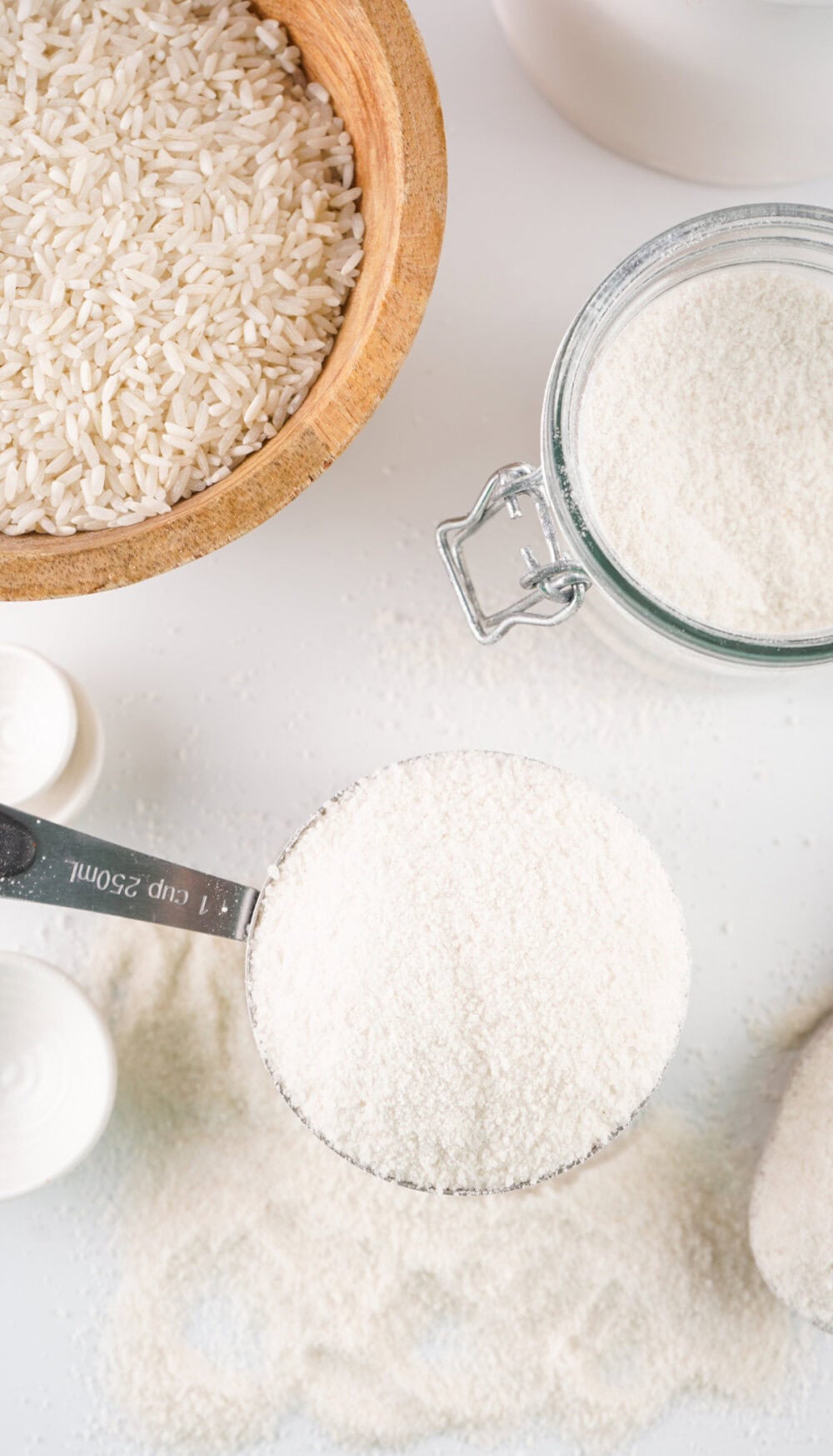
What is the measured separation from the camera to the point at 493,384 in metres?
0.95

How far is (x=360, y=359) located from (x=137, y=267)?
0.17 metres

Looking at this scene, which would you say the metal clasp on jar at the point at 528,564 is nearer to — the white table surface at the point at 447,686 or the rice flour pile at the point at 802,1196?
the white table surface at the point at 447,686

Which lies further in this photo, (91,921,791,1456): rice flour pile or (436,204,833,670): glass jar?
(91,921,791,1456): rice flour pile

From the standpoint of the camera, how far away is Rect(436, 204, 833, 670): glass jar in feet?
2.35

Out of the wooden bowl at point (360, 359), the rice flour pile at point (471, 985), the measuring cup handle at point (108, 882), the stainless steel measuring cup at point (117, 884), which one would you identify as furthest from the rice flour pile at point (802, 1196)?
the wooden bowl at point (360, 359)

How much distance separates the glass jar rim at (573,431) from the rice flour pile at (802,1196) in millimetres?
353

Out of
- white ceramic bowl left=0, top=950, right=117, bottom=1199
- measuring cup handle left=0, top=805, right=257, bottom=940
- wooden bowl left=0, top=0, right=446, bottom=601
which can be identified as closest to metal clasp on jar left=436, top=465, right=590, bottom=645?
wooden bowl left=0, top=0, right=446, bottom=601

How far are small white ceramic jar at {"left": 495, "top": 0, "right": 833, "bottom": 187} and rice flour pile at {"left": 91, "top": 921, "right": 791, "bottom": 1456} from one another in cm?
67

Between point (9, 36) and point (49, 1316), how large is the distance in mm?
909

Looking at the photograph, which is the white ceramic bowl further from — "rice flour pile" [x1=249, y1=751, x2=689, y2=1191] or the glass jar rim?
the glass jar rim

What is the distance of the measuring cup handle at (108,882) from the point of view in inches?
32.6

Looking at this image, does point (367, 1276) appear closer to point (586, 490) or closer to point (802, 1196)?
point (802, 1196)

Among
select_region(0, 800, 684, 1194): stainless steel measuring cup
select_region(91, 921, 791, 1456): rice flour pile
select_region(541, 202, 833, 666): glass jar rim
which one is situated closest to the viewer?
select_region(541, 202, 833, 666): glass jar rim

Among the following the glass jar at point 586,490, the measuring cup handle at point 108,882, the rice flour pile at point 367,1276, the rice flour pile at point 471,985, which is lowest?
the rice flour pile at point 367,1276
